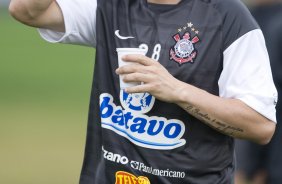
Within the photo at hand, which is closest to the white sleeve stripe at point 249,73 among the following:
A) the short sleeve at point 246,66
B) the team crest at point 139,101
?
the short sleeve at point 246,66

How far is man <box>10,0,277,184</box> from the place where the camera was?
4.12 metres

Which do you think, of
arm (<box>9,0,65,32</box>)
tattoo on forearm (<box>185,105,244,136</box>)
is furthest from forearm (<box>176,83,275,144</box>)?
arm (<box>9,0,65,32</box>)

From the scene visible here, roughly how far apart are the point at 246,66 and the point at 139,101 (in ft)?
1.79

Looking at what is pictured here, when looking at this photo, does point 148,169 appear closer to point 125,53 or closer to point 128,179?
point 128,179

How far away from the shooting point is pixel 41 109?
13.6 metres

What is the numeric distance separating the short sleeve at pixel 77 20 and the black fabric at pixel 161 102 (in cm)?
7

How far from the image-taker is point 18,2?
4383 millimetres

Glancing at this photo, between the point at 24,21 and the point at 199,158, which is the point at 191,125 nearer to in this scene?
the point at 199,158

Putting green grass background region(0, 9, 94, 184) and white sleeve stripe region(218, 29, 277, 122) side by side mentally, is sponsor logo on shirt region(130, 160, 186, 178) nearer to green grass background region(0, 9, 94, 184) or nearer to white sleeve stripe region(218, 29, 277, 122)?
white sleeve stripe region(218, 29, 277, 122)

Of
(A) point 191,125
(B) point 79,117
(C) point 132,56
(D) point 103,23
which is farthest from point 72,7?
(B) point 79,117

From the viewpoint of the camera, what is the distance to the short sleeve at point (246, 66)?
162 inches

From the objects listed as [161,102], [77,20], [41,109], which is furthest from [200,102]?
[41,109]

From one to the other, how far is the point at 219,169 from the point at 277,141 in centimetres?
302

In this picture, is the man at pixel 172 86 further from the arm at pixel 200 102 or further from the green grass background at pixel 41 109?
the green grass background at pixel 41 109
